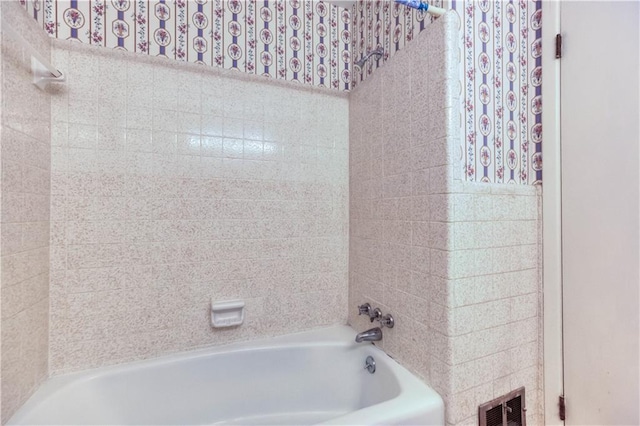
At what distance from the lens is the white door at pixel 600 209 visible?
3.40 ft

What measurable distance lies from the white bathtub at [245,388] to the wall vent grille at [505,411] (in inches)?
8.1

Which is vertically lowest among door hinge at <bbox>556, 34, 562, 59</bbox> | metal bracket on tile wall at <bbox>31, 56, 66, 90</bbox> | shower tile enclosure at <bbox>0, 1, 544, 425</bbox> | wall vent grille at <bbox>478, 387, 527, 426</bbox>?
wall vent grille at <bbox>478, 387, 527, 426</bbox>

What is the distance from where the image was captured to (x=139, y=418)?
1.35 meters

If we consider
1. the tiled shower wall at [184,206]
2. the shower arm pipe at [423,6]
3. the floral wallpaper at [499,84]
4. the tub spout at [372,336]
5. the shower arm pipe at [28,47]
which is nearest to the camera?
the shower arm pipe at [28,47]

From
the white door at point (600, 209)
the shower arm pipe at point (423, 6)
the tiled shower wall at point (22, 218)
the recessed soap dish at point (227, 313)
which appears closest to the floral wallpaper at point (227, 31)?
the tiled shower wall at point (22, 218)

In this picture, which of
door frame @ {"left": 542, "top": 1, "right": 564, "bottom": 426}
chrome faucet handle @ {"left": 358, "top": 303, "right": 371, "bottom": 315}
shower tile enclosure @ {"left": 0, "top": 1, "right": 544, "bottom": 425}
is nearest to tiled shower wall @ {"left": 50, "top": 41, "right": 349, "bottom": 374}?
shower tile enclosure @ {"left": 0, "top": 1, "right": 544, "bottom": 425}

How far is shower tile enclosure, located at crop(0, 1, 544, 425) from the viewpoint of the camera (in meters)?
1.11

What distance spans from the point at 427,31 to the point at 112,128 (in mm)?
1395

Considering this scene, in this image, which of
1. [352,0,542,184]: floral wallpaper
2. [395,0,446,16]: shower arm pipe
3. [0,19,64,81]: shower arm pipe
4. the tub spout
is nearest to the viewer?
[0,19,64,81]: shower arm pipe

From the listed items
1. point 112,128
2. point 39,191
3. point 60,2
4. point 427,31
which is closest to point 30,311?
point 39,191

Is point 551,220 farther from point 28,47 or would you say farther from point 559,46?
point 28,47

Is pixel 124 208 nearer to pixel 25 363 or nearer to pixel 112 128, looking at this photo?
pixel 112 128

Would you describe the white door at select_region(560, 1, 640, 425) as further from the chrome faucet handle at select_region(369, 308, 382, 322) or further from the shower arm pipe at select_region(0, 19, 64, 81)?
the shower arm pipe at select_region(0, 19, 64, 81)

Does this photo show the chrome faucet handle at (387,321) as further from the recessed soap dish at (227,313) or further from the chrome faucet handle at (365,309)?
the recessed soap dish at (227,313)
